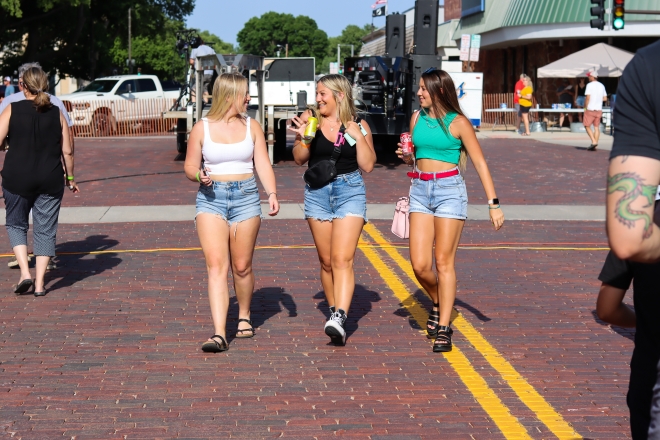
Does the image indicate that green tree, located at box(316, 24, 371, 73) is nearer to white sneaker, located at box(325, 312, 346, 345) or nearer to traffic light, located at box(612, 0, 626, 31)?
traffic light, located at box(612, 0, 626, 31)

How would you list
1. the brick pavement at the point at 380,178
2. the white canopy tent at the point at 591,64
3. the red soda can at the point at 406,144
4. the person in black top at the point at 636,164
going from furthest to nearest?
the white canopy tent at the point at 591,64 → the brick pavement at the point at 380,178 → the red soda can at the point at 406,144 → the person in black top at the point at 636,164

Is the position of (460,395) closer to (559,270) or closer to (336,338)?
(336,338)

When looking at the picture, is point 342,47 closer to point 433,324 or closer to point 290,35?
point 290,35

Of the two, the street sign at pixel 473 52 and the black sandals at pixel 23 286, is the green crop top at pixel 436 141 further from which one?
the street sign at pixel 473 52

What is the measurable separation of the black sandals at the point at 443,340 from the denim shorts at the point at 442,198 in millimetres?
724

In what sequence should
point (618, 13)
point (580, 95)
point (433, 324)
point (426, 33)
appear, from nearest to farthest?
point (433, 324)
point (426, 33)
point (618, 13)
point (580, 95)

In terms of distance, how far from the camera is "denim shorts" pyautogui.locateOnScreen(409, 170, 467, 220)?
6.10m

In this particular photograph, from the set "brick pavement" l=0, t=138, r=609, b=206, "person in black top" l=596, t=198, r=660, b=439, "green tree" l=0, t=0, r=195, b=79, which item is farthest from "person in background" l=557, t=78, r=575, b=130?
"person in black top" l=596, t=198, r=660, b=439

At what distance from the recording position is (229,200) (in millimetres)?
6086

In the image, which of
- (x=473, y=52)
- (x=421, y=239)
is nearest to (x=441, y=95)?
(x=421, y=239)

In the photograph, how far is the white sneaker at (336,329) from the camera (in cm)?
605

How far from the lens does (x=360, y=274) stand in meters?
8.67

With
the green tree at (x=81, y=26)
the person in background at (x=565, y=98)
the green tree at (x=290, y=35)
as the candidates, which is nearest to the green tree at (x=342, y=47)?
the green tree at (x=290, y=35)

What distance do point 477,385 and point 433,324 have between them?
1.06 metres
